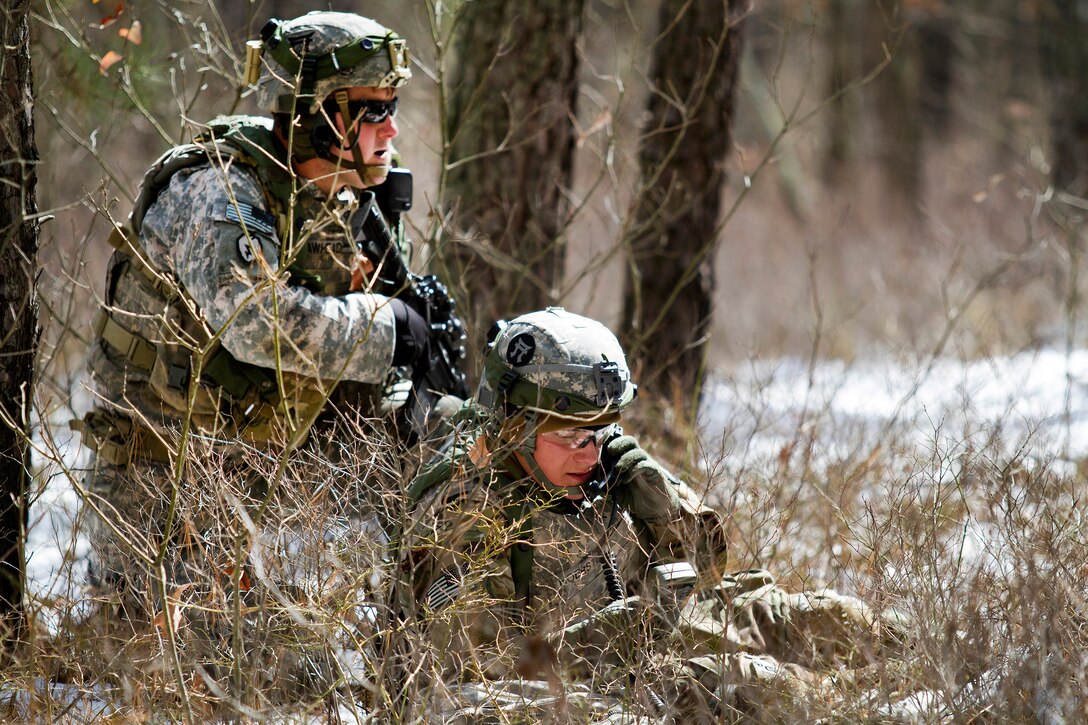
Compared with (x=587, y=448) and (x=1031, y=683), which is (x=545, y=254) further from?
(x=1031, y=683)

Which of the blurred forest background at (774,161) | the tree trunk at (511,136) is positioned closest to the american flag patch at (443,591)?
the blurred forest background at (774,161)

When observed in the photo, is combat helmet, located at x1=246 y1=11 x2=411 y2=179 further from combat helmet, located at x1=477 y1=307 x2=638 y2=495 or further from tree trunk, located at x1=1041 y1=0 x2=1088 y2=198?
tree trunk, located at x1=1041 y1=0 x2=1088 y2=198

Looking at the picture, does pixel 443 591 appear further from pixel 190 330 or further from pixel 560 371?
pixel 190 330

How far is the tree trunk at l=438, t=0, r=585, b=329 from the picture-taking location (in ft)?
17.2

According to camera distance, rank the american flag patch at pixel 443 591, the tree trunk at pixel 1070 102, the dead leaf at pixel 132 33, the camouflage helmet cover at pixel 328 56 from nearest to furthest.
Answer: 1. the american flag patch at pixel 443 591
2. the camouflage helmet cover at pixel 328 56
3. the dead leaf at pixel 132 33
4. the tree trunk at pixel 1070 102

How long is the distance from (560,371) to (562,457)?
24 cm

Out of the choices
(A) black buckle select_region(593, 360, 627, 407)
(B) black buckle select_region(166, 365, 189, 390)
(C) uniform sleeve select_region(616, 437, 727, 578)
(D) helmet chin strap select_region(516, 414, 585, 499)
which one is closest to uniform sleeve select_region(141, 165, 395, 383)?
(B) black buckle select_region(166, 365, 189, 390)

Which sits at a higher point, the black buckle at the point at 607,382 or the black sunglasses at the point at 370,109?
the black sunglasses at the point at 370,109

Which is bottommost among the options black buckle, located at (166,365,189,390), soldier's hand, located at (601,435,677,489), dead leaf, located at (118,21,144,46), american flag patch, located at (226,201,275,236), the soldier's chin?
black buckle, located at (166,365,189,390)

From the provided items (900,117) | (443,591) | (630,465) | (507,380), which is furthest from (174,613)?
(900,117)

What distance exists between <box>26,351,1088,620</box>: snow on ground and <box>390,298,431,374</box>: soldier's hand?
43.6 inches

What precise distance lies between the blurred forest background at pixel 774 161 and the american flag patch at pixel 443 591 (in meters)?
1.30

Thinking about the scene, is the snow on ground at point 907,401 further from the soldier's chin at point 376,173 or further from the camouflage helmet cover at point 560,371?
the soldier's chin at point 376,173

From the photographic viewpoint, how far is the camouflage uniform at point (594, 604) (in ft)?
9.04
